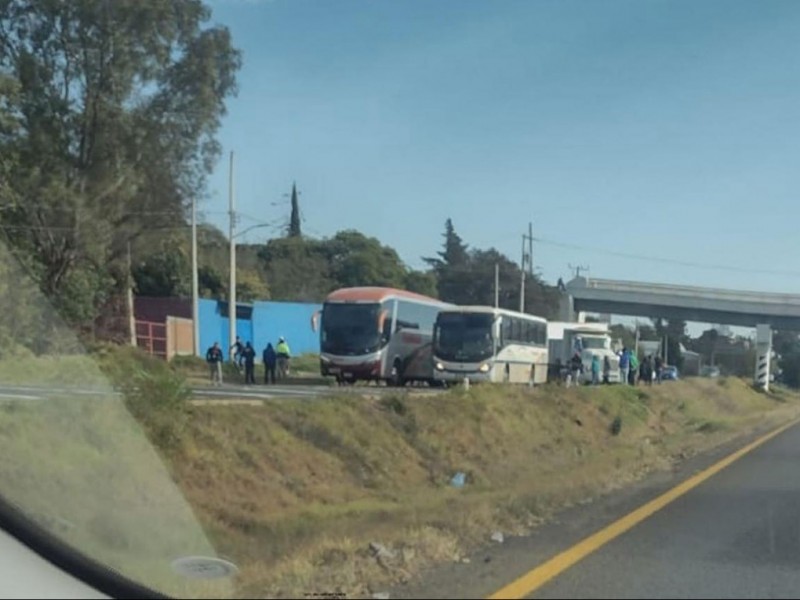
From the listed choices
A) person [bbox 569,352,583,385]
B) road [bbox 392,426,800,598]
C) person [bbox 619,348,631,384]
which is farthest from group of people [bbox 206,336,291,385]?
road [bbox 392,426,800,598]

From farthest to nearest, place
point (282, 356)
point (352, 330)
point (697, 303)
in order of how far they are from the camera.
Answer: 1. point (697, 303)
2. point (352, 330)
3. point (282, 356)

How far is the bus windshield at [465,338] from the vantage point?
37281mm

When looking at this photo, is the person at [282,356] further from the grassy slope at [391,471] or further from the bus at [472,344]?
the grassy slope at [391,471]

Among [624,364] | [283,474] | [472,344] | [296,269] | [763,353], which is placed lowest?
[763,353]

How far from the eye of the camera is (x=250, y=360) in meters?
33.3

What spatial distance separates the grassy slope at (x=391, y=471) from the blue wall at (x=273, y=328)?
493 inches

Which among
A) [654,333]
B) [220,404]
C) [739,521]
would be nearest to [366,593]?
[739,521]

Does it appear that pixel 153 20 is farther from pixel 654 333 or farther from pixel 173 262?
pixel 654 333

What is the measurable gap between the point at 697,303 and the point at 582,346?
17.7 m

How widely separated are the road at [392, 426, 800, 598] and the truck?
3677cm

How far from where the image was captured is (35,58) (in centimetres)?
3272

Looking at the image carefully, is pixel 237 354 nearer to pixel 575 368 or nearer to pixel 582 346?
pixel 575 368

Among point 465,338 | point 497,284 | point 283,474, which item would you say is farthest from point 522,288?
point 283,474

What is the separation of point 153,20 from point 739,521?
25.3 m
